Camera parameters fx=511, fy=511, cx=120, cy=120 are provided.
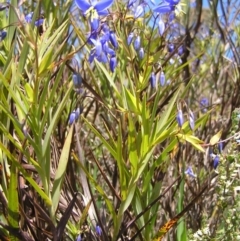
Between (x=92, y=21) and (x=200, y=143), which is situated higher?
(x=92, y=21)

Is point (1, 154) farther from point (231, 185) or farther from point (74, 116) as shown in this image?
point (231, 185)

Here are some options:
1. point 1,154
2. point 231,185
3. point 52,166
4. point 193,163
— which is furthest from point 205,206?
point 1,154

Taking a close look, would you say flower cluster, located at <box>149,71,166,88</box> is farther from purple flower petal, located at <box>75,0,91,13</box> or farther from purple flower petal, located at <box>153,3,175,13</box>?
purple flower petal, located at <box>75,0,91,13</box>

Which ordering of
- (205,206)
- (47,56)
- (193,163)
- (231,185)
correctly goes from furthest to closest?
(193,163), (205,206), (231,185), (47,56)

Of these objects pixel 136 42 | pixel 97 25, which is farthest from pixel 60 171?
pixel 136 42

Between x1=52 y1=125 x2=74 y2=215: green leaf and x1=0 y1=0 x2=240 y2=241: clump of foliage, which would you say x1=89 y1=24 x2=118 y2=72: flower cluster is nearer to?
x1=0 y1=0 x2=240 y2=241: clump of foliage

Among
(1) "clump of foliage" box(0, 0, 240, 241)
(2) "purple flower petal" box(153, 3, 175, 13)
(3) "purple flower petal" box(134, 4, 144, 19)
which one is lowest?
(1) "clump of foliage" box(0, 0, 240, 241)

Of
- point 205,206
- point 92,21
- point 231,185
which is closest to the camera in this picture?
point 92,21

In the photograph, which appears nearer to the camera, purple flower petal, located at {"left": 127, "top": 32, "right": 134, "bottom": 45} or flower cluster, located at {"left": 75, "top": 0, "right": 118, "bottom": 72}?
flower cluster, located at {"left": 75, "top": 0, "right": 118, "bottom": 72}

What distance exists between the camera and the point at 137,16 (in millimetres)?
1351

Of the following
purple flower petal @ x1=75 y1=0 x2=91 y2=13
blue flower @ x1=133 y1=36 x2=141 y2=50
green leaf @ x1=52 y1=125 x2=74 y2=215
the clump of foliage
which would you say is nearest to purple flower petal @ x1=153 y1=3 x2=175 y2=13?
the clump of foliage

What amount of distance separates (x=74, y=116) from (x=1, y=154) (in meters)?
0.22

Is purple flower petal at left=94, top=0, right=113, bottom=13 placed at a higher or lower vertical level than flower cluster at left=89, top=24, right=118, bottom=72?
higher

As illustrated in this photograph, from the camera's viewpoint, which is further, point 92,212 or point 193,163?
point 193,163
